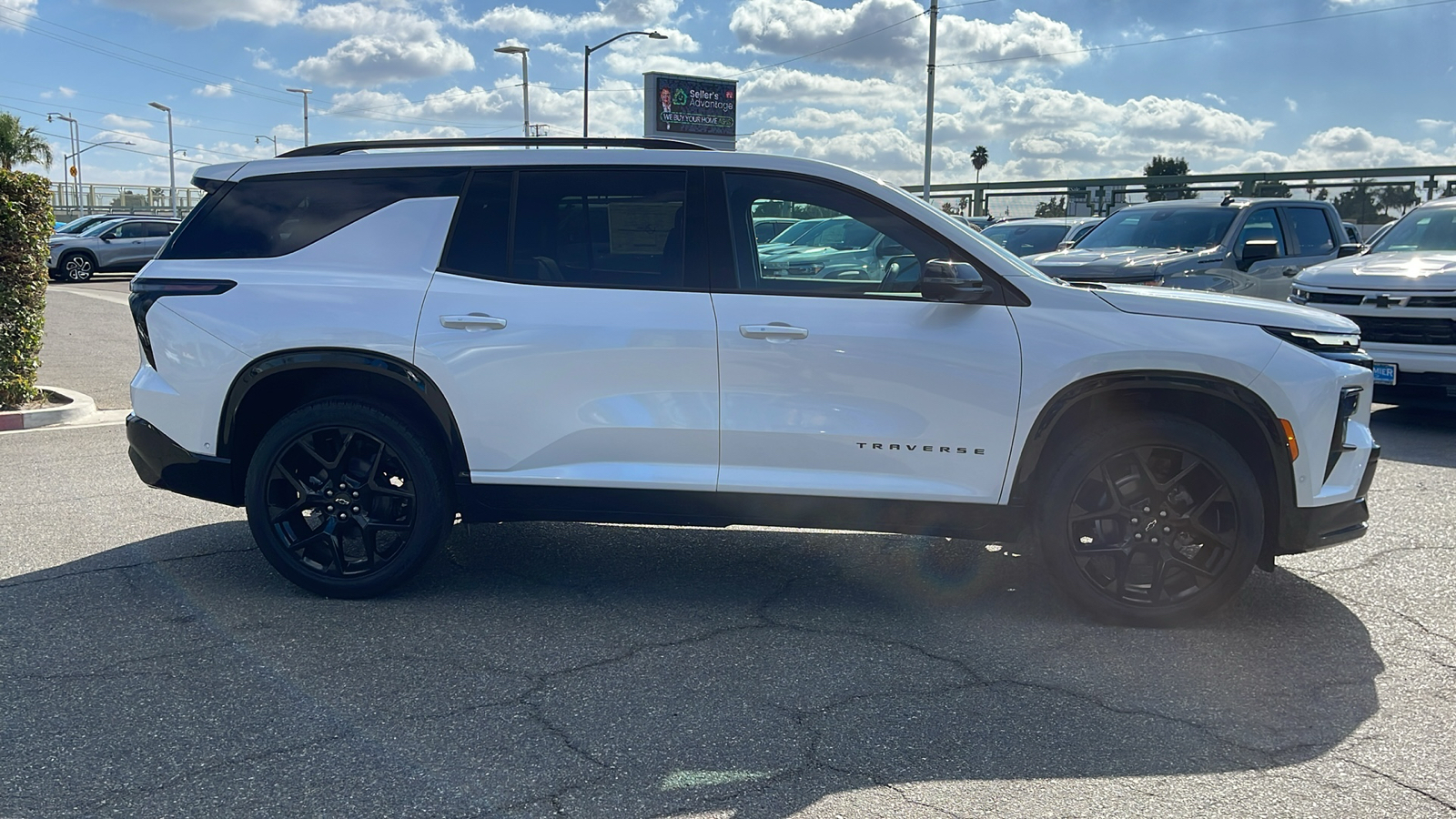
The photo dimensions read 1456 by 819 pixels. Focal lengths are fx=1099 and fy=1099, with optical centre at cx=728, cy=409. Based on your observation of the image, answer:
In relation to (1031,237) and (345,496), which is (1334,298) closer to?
(345,496)

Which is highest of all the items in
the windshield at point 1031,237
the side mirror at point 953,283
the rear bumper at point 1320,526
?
the windshield at point 1031,237

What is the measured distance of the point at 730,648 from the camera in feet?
13.7

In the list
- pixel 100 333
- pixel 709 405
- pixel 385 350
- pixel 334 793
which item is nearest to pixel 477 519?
pixel 385 350

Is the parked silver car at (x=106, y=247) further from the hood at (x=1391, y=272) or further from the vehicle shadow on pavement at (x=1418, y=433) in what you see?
the vehicle shadow on pavement at (x=1418, y=433)

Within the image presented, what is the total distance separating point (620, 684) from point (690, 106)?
44533 mm

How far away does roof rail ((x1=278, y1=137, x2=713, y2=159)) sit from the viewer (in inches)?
188

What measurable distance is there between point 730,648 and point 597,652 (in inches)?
19.8

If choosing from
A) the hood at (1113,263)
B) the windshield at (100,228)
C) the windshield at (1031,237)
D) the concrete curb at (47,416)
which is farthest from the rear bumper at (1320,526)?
the windshield at (100,228)

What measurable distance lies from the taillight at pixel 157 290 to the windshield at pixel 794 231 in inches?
90.4

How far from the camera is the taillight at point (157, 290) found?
464 centimetres

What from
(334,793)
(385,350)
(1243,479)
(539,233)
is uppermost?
(539,233)

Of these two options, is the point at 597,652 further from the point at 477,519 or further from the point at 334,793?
the point at 334,793

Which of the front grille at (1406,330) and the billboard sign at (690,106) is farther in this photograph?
the billboard sign at (690,106)

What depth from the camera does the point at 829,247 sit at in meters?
4.56
